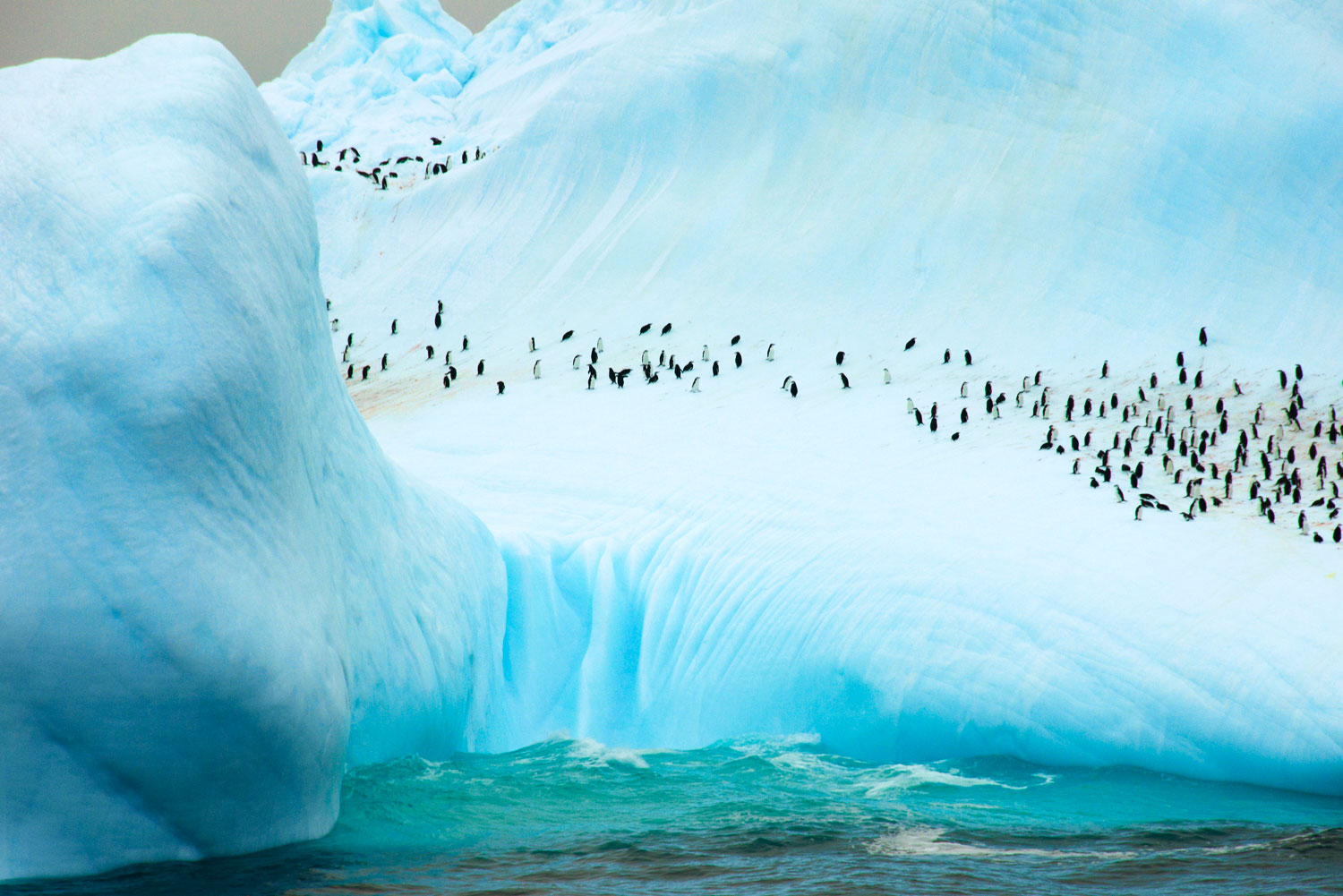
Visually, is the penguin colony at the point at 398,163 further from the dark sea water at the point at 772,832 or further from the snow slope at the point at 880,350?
the dark sea water at the point at 772,832

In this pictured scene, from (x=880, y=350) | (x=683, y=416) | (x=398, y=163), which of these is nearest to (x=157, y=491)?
(x=683, y=416)

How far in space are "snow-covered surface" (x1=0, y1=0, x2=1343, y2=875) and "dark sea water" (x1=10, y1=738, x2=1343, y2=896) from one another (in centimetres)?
28

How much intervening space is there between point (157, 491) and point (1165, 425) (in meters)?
10.2

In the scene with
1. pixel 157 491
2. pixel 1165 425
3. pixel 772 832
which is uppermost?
pixel 1165 425

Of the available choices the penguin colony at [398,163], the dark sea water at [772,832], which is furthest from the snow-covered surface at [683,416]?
the penguin colony at [398,163]

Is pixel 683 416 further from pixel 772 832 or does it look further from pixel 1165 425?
pixel 772 832

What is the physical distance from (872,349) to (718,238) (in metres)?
4.23

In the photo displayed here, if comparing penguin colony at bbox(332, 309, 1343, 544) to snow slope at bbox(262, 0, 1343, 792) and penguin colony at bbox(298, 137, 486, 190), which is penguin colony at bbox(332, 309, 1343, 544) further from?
penguin colony at bbox(298, 137, 486, 190)

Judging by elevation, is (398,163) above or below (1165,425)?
above

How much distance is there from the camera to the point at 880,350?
15.6 meters

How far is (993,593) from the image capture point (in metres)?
8.37

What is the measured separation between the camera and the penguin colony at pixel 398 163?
80.8 feet

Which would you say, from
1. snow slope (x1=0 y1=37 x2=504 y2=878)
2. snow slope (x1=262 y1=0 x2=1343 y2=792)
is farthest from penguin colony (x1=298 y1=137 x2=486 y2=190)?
snow slope (x1=0 y1=37 x2=504 y2=878)

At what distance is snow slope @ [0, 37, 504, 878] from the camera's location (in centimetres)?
475
